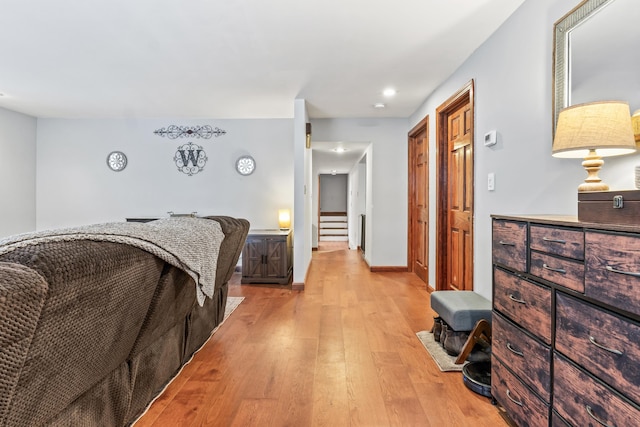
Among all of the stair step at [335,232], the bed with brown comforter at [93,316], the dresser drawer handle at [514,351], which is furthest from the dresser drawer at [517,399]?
the stair step at [335,232]

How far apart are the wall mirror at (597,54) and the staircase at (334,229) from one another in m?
8.45

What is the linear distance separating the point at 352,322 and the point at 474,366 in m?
1.14

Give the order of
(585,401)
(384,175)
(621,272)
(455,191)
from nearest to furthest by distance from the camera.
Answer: (621,272)
(585,401)
(455,191)
(384,175)

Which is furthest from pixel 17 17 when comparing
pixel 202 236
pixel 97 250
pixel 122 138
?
pixel 122 138

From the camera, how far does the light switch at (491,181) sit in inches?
100

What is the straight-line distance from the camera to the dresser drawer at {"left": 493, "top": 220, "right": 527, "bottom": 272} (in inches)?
58.7

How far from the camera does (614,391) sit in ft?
3.34

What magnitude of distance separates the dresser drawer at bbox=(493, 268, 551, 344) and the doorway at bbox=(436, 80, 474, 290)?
1.35 meters

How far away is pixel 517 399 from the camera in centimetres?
152

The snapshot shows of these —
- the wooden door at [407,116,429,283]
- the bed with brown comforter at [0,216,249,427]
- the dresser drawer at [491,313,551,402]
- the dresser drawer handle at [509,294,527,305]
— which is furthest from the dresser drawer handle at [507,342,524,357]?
the wooden door at [407,116,429,283]

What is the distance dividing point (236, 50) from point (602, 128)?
2572mm

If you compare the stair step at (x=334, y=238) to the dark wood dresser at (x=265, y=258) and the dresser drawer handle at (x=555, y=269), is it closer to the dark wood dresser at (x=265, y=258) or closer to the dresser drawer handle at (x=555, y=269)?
the dark wood dresser at (x=265, y=258)

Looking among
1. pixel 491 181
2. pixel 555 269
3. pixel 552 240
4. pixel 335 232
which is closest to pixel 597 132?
pixel 552 240

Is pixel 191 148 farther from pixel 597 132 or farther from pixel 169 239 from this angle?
pixel 597 132
